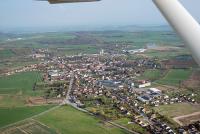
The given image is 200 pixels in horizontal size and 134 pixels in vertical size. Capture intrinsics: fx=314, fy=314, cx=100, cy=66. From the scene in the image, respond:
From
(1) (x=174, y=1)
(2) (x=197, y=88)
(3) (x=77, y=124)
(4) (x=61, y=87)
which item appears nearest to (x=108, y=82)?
(4) (x=61, y=87)

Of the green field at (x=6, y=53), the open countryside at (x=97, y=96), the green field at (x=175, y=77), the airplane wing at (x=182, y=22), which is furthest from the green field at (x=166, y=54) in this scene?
the airplane wing at (x=182, y=22)

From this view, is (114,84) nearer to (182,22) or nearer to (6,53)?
(182,22)

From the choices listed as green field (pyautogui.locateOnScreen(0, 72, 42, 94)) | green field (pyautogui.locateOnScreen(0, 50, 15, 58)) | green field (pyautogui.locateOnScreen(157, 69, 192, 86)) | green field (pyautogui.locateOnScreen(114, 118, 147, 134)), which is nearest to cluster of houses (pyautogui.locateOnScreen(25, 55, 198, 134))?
green field (pyautogui.locateOnScreen(114, 118, 147, 134))

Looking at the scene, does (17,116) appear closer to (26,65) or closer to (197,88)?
(197,88)

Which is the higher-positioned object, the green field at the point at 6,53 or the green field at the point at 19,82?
the green field at the point at 6,53

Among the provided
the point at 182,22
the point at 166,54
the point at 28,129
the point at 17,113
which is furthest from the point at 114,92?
the point at 182,22

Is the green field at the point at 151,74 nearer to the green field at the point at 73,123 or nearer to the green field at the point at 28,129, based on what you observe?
the green field at the point at 73,123
